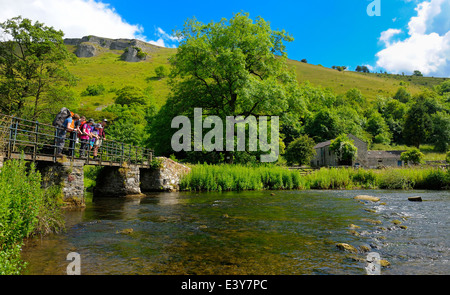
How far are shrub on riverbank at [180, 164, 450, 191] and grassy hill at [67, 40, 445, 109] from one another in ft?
269

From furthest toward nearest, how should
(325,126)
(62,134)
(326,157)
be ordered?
(325,126), (326,157), (62,134)

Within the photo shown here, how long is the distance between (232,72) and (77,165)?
59.1 ft

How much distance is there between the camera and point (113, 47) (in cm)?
19325

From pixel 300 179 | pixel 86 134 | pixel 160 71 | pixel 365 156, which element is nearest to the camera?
pixel 86 134

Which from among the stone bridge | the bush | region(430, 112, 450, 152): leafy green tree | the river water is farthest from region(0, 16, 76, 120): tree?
region(430, 112, 450, 152): leafy green tree

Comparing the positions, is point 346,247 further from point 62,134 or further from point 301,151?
point 301,151

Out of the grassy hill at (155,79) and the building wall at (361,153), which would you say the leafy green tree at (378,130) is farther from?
the grassy hill at (155,79)

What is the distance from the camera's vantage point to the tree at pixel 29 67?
27.3 metres

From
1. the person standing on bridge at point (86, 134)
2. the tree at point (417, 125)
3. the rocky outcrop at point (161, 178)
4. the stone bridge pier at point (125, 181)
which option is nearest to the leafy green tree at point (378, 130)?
the tree at point (417, 125)

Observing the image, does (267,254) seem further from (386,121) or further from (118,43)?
(118,43)

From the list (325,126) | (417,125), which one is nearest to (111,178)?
(325,126)

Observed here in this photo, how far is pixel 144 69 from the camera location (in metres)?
148

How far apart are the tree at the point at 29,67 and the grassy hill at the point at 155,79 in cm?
6816

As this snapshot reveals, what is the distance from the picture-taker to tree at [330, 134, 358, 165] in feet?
174
